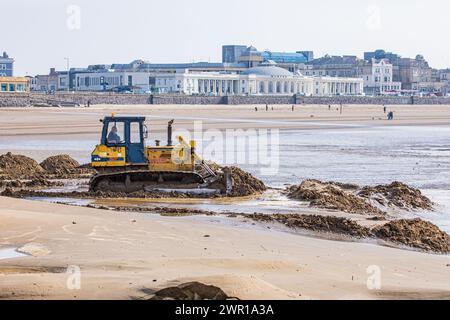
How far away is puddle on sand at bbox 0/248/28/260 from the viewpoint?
12245 mm

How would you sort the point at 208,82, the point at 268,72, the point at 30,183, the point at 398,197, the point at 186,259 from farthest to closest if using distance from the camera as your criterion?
the point at 268,72 → the point at 208,82 → the point at 30,183 → the point at 398,197 → the point at 186,259

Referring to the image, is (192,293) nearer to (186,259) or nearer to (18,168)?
(186,259)

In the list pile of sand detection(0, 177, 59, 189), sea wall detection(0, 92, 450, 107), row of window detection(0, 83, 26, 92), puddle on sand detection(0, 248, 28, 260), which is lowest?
pile of sand detection(0, 177, 59, 189)

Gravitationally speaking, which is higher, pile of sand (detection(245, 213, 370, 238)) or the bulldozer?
the bulldozer

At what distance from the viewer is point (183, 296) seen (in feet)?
29.1

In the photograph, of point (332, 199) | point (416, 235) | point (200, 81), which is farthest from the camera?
point (200, 81)

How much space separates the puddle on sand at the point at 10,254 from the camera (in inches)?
482

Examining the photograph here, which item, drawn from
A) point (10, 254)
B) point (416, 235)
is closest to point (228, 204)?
point (416, 235)

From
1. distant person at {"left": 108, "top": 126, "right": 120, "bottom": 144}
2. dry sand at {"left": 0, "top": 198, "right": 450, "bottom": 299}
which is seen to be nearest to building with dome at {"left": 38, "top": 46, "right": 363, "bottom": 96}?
distant person at {"left": 108, "top": 126, "right": 120, "bottom": 144}

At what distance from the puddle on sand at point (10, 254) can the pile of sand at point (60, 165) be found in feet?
45.5

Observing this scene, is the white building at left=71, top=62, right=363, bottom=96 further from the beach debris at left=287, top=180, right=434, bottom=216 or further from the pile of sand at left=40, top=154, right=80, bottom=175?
the beach debris at left=287, top=180, right=434, bottom=216

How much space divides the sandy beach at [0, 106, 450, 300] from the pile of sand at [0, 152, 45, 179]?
728 cm

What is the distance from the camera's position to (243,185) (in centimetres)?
2264

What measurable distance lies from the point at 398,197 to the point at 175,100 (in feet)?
362
